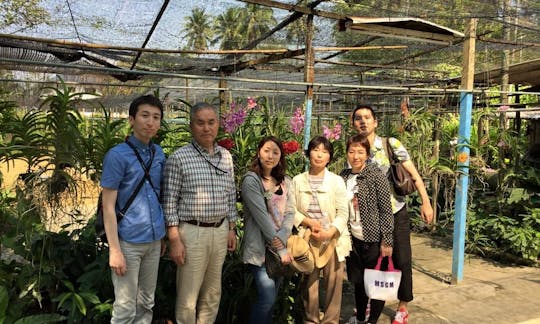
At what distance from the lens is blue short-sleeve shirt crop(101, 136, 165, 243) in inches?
78.4

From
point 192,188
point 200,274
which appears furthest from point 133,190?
point 200,274

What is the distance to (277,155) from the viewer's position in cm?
248

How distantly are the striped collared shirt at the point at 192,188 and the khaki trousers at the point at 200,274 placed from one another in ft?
0.25

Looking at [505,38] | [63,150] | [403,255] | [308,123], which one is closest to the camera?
[63,150]

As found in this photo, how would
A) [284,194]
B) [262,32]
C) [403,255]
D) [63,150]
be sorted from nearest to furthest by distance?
[63,150] → [284,194] → [403,255] → [262,32]

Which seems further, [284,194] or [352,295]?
[352,295]

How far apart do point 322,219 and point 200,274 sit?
838mm

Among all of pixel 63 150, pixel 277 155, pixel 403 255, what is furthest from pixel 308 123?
pixel 63 150

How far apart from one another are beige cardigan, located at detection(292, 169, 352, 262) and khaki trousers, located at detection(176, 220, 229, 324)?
0.54m

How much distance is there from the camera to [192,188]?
2.22 m

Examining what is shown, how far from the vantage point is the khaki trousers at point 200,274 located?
7.32 feet

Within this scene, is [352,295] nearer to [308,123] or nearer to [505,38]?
[308,123]

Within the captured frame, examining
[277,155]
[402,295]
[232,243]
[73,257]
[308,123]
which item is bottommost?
[402,295]

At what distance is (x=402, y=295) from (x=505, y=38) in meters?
4.81
